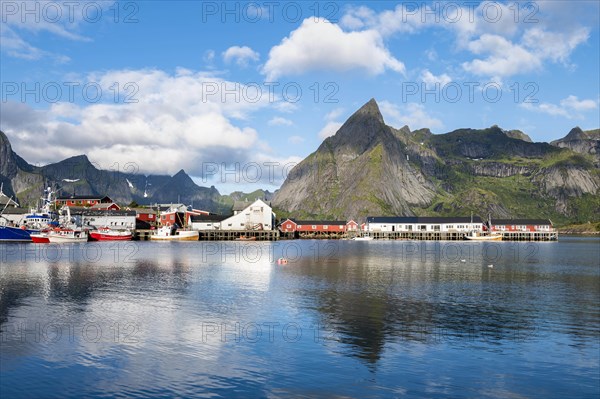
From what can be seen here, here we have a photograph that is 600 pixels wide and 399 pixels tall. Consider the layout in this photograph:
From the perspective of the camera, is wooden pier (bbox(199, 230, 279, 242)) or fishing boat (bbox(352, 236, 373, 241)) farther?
fishing boat (bbox(352, 236, 373, 241))

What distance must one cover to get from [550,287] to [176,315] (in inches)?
1574

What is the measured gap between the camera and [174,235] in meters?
165

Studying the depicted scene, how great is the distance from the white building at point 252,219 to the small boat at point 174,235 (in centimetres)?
1468

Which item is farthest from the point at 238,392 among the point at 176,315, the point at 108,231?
the point at 108,231

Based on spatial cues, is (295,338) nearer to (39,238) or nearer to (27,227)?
(39,238)

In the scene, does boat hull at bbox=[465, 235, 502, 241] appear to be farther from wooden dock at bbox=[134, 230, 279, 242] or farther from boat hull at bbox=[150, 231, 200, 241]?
boat hull at bbox=[150, 231, 200, 241]

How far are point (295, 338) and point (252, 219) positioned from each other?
151134 mm

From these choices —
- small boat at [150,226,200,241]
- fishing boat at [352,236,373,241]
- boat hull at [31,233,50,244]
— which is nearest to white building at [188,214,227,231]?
small boat at [150,226,200,241]

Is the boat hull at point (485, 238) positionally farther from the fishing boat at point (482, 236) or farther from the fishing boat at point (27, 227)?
the fishing boat at point (27, 227)

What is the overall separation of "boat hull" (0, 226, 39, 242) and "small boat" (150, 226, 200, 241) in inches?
1506

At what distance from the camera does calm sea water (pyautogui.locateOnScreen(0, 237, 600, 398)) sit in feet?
71.0

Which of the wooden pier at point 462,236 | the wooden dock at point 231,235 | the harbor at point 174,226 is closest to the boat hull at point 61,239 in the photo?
the harbor at point 174,226

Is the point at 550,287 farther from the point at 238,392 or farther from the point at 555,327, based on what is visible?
the point at 238,392

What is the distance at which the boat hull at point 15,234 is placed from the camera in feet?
418
